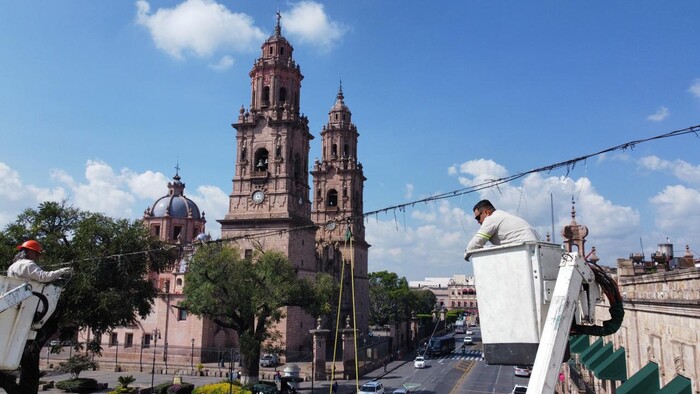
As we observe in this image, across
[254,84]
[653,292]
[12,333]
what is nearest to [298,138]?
[254,84]

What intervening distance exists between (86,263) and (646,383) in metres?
23.5

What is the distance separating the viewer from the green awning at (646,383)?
1262 cm

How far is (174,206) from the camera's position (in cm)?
6331

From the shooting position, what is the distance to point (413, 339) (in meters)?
69.1

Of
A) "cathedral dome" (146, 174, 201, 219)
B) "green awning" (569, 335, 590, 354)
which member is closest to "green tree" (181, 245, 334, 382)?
"green awning" (569, 335, 590, 354)

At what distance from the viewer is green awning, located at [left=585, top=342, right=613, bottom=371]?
17906 mm

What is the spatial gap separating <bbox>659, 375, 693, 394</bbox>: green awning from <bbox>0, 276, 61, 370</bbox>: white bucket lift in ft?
37.4

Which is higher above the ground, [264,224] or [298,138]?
[298,138]

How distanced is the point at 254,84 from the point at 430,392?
3193 centimetres

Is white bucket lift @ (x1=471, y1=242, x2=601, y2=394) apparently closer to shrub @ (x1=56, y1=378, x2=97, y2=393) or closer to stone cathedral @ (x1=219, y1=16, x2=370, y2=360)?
shrub @ (x1=56, y1=378, x2=97, y2=393)

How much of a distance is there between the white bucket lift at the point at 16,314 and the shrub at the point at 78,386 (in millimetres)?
32081

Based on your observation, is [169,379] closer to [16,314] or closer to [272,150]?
[272,150]

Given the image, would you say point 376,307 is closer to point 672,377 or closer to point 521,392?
point 521,392

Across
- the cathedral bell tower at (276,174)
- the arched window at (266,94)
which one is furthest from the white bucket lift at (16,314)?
the arched window at (266,94)
